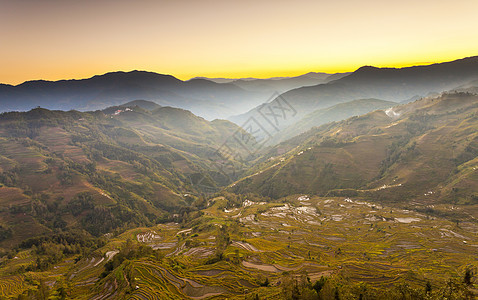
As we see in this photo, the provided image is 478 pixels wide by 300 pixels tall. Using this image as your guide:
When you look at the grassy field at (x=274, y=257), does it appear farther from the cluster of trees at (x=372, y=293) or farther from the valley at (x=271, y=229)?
the cluster of trees at (x=372, y=293)

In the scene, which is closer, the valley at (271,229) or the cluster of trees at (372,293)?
the cluster of trees at (372,293)

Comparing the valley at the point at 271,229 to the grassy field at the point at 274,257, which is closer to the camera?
the grassy field at the point at 274,257

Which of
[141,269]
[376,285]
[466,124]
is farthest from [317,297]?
[466,124]

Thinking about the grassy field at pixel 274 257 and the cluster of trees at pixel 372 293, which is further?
the grassy field at pixel 274 257

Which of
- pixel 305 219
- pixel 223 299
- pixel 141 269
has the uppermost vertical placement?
pixel 141 269

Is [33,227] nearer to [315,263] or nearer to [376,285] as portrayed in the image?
[315,263]

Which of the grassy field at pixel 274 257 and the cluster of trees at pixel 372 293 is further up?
the cluster of trees at pixel 372 293

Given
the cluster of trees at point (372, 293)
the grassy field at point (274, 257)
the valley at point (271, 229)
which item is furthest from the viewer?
the valley at point (271, 229)

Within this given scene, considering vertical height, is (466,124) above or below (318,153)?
above

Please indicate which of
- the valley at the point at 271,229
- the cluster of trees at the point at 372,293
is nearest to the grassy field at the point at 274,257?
the valley at the point at 271,229

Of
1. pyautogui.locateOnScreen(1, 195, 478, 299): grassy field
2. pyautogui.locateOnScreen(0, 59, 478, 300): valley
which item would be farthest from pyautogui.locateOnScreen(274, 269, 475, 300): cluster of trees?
pyautogui.locateOnScreen(1, 195, 478, 299): grassy field

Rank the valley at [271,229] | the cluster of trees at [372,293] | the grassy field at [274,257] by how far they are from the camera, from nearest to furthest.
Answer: the cluster of trees at [372,293]
the grassy field at [274,257]
the valley at [271,229]
